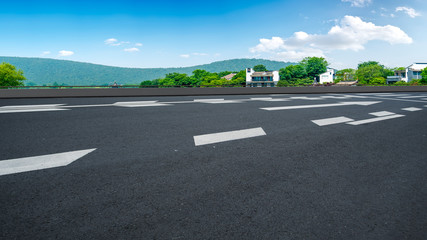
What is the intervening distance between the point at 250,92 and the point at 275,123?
20.2 meters

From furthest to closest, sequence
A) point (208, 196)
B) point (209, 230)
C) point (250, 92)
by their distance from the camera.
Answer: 1. point (250, 92)
2. point (208, 196)
3. point (209, 230)

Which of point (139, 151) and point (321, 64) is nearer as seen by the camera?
point (139, 151)

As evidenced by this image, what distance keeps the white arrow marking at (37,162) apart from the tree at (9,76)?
136 metres

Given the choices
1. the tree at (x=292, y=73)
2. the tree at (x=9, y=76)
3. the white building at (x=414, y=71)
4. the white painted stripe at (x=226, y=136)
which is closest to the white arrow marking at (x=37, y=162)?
the white painted stripe at (x=226, y=136)

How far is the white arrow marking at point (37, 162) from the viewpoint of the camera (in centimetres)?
329

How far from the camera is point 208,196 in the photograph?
258cm

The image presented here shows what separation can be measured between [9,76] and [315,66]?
16693 cm

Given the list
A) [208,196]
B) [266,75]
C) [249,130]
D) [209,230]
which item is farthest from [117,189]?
[266,75]

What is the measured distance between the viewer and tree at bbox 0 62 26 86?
349 feet

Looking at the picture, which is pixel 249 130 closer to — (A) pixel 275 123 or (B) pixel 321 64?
(A) pixel 275 123

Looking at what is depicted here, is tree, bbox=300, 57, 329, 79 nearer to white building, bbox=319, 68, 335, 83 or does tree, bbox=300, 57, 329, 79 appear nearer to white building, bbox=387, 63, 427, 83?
white building, bbox=319, 68, 335, 83

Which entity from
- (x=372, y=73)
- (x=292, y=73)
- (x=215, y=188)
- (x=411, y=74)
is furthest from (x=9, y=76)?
(x=372, y=73)

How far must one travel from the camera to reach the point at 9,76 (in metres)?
107

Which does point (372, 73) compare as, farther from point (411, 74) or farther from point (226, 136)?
point (226, 136)
